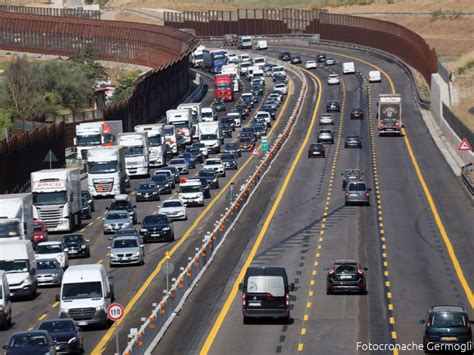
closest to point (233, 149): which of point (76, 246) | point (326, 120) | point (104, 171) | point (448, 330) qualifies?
point (326, 120)

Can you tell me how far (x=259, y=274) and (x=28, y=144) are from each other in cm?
4753

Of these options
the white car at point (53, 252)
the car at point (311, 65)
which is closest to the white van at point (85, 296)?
the white car at point (53, 252)

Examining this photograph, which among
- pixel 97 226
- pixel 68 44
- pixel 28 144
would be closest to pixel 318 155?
pixel 28 144

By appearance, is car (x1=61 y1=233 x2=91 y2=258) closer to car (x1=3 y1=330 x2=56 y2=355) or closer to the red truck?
car (x1=3 y1=330 x2=56 y2=355)

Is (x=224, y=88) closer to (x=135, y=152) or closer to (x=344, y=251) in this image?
(x=135, y=152)

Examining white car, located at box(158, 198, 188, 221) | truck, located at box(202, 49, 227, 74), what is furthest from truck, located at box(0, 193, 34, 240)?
truck, located at box(202, 49, 227, 74)

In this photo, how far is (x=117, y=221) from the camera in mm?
70625

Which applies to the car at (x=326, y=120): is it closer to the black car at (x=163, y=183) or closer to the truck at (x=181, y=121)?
the truck at (x=181, y=121)

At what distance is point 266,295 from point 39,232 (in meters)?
24.7

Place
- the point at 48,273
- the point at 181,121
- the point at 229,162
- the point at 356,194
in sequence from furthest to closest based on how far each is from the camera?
the point at 181,121, the point at 229,162, the point at 356,194, the point at 48,273

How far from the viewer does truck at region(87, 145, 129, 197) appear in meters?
84.2

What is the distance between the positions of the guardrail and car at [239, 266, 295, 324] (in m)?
2.84

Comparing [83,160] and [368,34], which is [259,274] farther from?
[368,34]

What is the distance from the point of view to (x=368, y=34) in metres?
198
